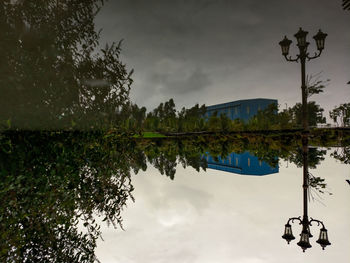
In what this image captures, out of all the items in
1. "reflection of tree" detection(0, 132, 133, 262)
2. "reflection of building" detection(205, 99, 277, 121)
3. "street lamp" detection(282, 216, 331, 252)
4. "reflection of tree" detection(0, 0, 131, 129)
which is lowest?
"street lamp" detection(282, 216, 331, 252)

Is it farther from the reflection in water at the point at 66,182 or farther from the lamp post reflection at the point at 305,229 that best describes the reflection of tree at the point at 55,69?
the lamp post reflection at the point at 305,229

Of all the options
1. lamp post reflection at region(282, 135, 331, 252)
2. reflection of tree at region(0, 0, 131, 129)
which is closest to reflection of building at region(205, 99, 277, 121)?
lamp post reflection at region(282, 135, 331, 252)

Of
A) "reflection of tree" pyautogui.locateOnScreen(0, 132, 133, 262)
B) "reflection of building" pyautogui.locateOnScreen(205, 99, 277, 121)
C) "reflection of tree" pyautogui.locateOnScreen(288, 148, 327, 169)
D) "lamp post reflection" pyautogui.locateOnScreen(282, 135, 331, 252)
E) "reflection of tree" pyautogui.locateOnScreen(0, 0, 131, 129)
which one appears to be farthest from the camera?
"reflection of building" pyautogui.locateOnScreen(205, 99, 277, 121)

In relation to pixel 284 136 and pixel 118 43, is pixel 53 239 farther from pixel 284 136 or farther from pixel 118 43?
pixel 284 136

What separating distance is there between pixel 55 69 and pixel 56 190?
69.5 inches

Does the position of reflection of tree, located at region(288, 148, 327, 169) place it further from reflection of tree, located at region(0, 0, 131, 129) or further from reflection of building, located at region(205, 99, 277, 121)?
reflection of building, located at region(205, 99, 277, 121)

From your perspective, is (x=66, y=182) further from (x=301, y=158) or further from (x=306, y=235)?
(x=301, y=158)

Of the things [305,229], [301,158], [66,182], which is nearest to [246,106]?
[301,158]

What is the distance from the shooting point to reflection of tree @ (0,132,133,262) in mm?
2039

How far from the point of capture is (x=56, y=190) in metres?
2.28

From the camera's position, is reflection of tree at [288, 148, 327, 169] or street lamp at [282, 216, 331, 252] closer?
street lamp at [282, 216, 331, 252]

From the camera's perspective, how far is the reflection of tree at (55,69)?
2220mm

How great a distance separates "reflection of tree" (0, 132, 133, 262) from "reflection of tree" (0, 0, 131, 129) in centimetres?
28

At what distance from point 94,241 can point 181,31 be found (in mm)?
5807
